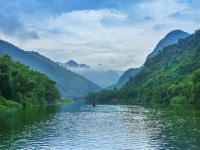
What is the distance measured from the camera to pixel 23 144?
203ft

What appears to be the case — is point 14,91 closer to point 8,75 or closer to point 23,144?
point 8,75

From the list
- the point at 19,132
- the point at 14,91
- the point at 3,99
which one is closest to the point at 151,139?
the point at 19,132

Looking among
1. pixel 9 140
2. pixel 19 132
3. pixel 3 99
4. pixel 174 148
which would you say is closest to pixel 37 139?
pixel 9 140

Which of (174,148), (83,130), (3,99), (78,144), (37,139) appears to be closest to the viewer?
(174,148)

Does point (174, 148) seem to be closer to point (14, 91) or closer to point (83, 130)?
point (83, 130)

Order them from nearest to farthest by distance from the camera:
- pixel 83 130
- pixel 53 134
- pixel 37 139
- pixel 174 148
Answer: pixel 174 148, pixel 37 139, pixel 53 134, pixel 83 130

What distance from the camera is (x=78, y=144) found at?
207ft

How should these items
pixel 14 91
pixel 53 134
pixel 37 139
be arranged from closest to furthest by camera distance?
pixel 37 139 → pixel 53 134 → pixel 14 91

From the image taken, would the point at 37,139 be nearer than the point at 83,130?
Yes

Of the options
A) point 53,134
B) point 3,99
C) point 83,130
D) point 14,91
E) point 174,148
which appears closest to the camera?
point 174,148

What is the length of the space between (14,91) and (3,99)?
52.1 ft

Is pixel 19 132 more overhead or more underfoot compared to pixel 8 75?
more underfoot

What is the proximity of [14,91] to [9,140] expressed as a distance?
127527 mm

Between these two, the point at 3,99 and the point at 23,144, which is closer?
the point at 23,144
